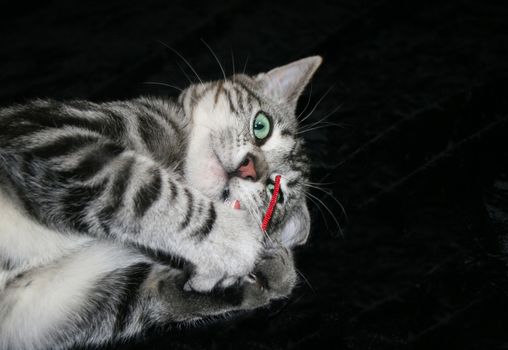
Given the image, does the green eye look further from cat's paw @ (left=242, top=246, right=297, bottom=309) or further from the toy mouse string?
cat's paw @ (left=242, top=246, right=297, bottom=309)

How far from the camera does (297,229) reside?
1.19 metres

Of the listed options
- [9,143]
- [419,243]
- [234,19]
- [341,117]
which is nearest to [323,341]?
[419,243]

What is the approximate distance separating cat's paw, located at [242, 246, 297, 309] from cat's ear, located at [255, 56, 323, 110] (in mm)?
466

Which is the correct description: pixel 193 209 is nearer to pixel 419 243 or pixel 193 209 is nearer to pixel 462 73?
pixel 419 243

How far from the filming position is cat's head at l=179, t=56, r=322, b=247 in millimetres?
963

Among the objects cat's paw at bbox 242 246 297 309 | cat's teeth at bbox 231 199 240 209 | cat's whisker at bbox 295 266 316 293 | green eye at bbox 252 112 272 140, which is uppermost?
green eye at bbox 252 112 272 140

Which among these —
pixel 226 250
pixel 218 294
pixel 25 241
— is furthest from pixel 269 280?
pixel 25 241

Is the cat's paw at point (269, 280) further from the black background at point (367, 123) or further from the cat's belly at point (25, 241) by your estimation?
the cat's belly at point (25, 241)

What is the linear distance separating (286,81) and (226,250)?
640 millimetres

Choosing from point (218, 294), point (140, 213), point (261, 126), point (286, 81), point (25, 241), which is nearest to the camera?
point (140, 213)

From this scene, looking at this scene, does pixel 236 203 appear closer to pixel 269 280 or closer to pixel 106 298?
pixel 269 280

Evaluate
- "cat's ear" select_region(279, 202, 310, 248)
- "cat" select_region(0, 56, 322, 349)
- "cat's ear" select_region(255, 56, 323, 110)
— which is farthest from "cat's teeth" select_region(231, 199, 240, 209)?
"cat's ear" select_region(255, 56, 323, 110)

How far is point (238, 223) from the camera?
2.77 ft

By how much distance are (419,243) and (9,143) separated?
3.32 ft
